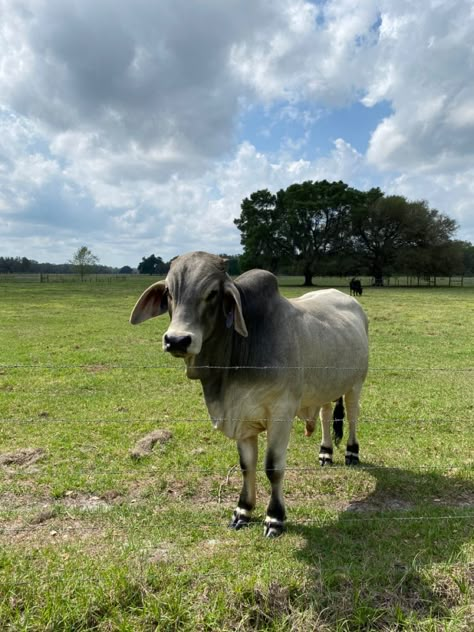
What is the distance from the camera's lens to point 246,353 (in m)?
3.69

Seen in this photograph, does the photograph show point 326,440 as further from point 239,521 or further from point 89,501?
point 89,501

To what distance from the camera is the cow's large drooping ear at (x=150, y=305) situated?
3695mm

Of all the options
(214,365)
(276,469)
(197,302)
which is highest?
(197,302)

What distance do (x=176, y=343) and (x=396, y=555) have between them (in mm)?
2146

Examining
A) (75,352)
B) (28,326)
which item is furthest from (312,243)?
(75,352)

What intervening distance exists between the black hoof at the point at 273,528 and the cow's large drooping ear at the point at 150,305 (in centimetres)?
182

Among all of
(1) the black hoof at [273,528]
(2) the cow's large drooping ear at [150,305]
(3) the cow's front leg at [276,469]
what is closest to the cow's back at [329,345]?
(3) the cow's front leg at [276,469]

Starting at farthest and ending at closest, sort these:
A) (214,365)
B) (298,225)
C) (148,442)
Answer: (298,225) → (148,442) → (214,365)

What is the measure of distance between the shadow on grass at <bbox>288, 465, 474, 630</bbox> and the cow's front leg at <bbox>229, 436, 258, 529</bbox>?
36cm

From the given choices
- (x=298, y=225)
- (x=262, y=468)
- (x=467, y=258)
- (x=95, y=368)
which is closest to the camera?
(x=262, y=468)

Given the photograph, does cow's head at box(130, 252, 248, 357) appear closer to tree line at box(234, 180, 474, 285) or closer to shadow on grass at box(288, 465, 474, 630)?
shadow on grass at box(288, 465, 474, 630)

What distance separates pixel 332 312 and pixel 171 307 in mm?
2012

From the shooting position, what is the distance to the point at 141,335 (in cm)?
1477

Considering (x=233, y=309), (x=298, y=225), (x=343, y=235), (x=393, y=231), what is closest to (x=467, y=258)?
(x=393, y=231)
